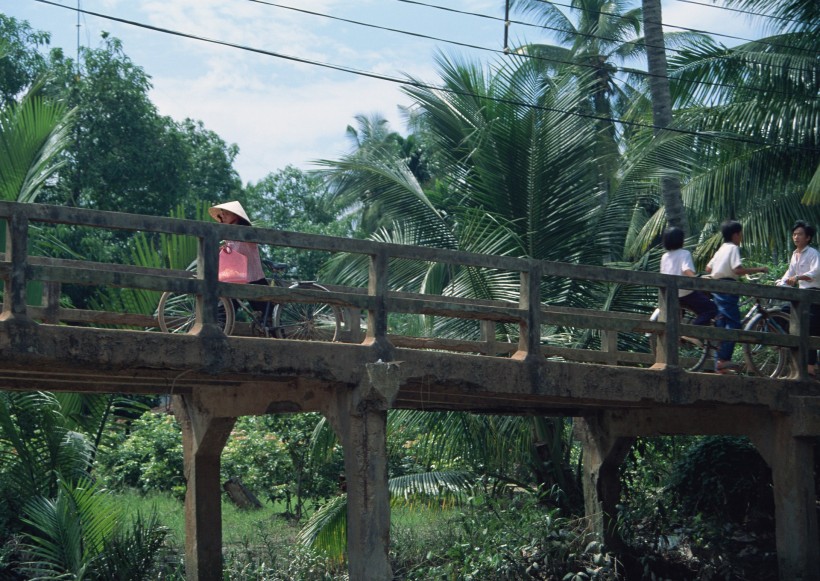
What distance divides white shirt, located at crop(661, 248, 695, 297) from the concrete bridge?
440 mm

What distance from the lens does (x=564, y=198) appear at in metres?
15.5

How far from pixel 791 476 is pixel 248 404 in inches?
218

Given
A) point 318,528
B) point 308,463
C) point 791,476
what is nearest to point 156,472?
point 308,463

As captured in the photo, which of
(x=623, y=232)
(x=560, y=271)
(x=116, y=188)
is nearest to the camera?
(x=560, y=271)

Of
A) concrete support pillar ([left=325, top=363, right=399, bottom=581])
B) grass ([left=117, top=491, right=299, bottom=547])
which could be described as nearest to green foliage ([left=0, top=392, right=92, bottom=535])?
grass ([left=117, top=491, right=299, bottom=547])

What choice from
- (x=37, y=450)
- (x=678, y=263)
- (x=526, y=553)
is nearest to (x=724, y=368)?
(x=678, y=263)

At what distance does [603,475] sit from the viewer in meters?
12.8

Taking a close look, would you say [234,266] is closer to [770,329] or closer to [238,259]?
[238,259]

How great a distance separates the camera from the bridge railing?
761 cm

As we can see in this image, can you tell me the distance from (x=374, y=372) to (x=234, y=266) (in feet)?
5.42

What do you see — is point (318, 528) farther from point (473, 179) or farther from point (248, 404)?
point (473, 179)

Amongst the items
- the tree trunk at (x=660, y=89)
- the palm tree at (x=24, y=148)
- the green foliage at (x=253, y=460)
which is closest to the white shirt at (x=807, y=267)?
the tree trunk at (x=660, y=89)

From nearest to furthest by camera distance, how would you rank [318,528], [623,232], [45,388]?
[45,388]
[318,528]
[623,232]

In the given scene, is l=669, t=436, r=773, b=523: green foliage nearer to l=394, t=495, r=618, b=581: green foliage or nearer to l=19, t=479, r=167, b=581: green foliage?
l=394, t=495, r=618, b=581: green foliage
